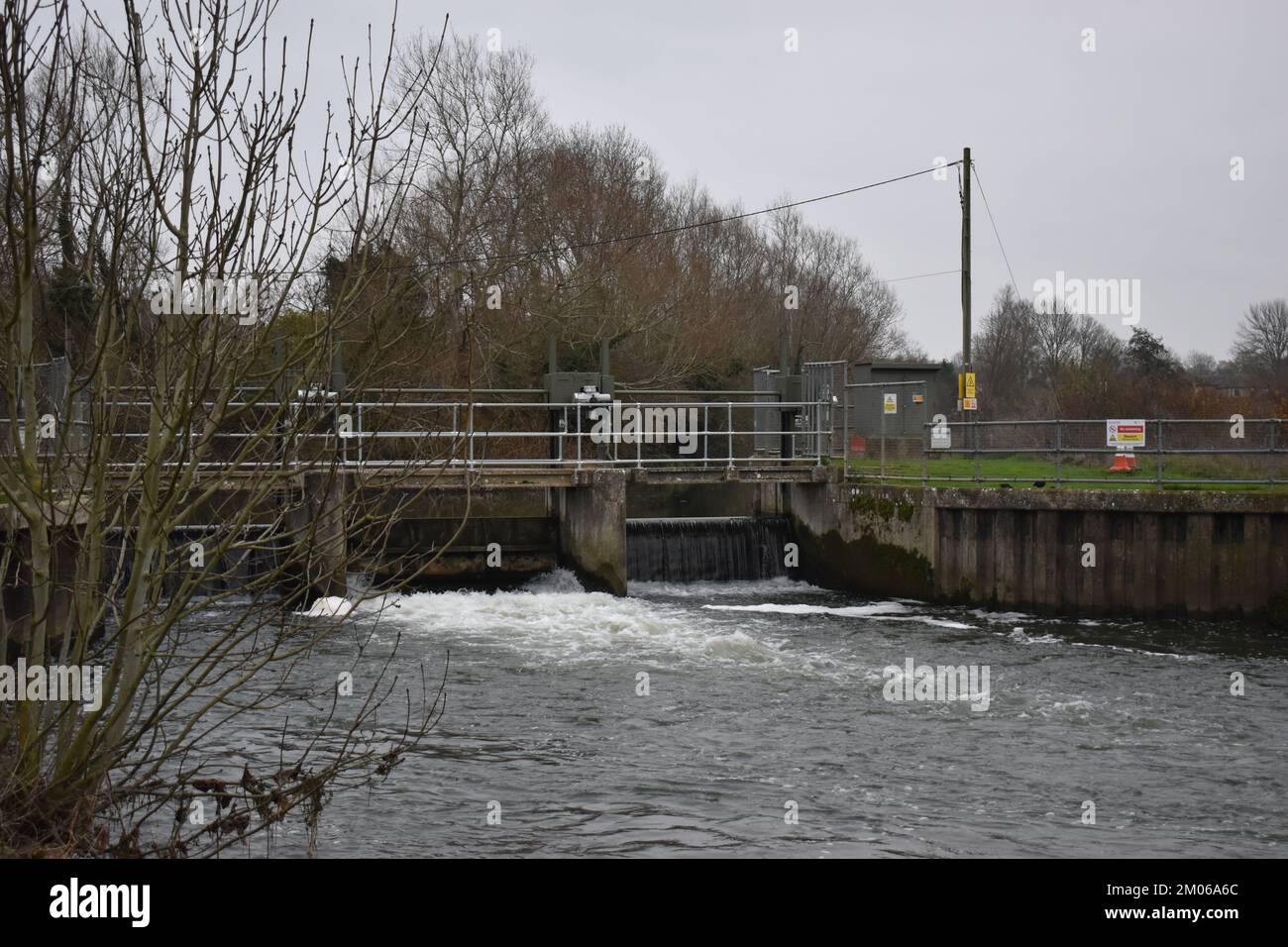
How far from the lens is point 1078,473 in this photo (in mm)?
25359

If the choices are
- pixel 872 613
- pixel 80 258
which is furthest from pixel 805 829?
pixel 872 613

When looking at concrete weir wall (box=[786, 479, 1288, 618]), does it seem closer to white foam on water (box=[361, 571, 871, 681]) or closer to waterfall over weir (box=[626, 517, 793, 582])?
waterfall over weir (box=[626, 517, 793, 582])

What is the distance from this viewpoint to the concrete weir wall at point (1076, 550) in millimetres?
19766

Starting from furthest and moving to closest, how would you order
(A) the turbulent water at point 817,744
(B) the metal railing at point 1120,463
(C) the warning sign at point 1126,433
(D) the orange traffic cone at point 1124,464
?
(D) the orange traffic cone at point 1124,464, (C) the warning sign at point 1126,433, (B) the metal railing at point 1120,463, (A) the turbulent water at point 817,744

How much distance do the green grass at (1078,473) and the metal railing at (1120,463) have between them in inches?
0.7

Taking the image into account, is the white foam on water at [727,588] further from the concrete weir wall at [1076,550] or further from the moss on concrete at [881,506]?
the moss on concrete at [881,506]

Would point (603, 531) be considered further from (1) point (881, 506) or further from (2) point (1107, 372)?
(2) point (1107, 372)

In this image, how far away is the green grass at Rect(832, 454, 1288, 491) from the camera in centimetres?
2178

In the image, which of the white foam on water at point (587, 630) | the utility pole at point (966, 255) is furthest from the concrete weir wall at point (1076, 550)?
the utility pole at point (966, 255)

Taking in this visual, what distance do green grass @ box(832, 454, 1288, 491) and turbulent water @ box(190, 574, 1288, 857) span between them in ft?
9.13

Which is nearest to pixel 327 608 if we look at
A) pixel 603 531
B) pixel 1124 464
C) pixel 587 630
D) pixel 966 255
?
pixel 587 630

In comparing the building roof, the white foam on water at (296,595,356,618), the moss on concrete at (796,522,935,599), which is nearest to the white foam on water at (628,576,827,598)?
the moss on concrete at (796,522,935,599)

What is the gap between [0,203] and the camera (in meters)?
6.55
